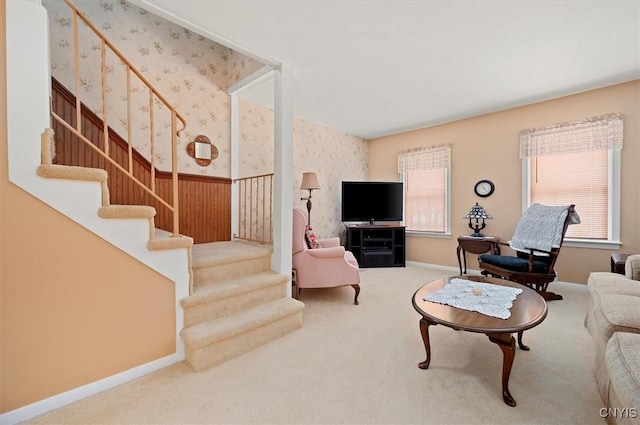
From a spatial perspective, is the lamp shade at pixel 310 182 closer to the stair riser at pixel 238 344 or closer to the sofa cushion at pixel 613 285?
the stair riser at pixel 238 344

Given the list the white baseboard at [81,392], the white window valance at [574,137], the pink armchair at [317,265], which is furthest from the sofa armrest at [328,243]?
the white window valance at [574,137]

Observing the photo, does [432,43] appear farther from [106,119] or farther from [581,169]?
[581,169]

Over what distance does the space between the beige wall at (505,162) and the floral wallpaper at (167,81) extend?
2.25 metres

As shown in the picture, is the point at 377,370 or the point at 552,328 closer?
the point at 377,370

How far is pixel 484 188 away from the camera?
414 cm

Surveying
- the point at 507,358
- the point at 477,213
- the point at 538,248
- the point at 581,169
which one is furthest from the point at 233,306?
the point at 581,169

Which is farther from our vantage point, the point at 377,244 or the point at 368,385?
the point at 377,244

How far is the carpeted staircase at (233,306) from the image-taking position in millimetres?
1850

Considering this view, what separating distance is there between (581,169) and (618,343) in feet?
9.98

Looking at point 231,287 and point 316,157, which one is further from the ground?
point 316,157

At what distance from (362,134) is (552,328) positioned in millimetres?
4002

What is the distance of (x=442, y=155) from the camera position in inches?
179

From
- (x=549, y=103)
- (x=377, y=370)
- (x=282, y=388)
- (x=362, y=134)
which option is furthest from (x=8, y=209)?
(x=549, y=103)

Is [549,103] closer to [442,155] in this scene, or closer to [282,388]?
[442,155]
